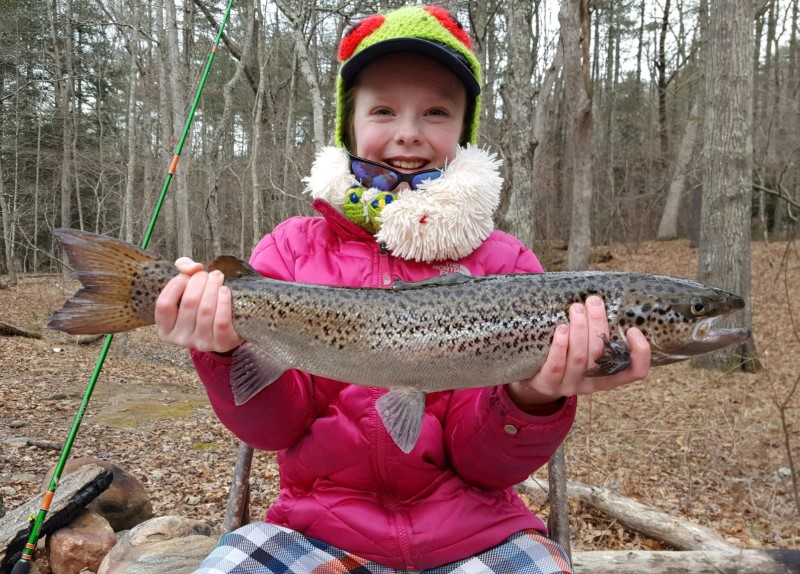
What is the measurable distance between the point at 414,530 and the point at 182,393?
9.50 m

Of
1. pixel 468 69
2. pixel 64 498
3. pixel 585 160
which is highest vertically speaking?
pixel 585 160

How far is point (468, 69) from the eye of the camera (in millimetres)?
2828

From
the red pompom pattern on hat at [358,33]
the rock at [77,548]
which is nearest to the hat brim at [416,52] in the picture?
the red pompom pattern on hat at [358,33]

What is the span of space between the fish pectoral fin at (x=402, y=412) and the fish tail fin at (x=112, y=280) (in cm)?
101

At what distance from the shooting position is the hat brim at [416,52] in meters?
2.70

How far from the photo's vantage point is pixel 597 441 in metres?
8.06

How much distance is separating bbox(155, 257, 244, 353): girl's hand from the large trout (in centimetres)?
7

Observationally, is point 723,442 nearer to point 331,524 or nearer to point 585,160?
point 331,524

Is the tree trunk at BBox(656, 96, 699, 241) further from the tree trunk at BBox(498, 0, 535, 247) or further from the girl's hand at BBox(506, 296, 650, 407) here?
the girl's hand at BBox(506, 296, 650, 407)

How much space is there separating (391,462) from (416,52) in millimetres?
1918

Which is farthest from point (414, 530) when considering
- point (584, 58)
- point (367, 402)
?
point (584, 58)

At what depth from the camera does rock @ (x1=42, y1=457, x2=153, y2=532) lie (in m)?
4.91

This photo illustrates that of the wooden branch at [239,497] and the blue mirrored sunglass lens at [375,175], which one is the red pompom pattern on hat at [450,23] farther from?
the wooden branch at [239,497]

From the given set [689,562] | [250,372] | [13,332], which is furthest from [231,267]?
[13,332]
